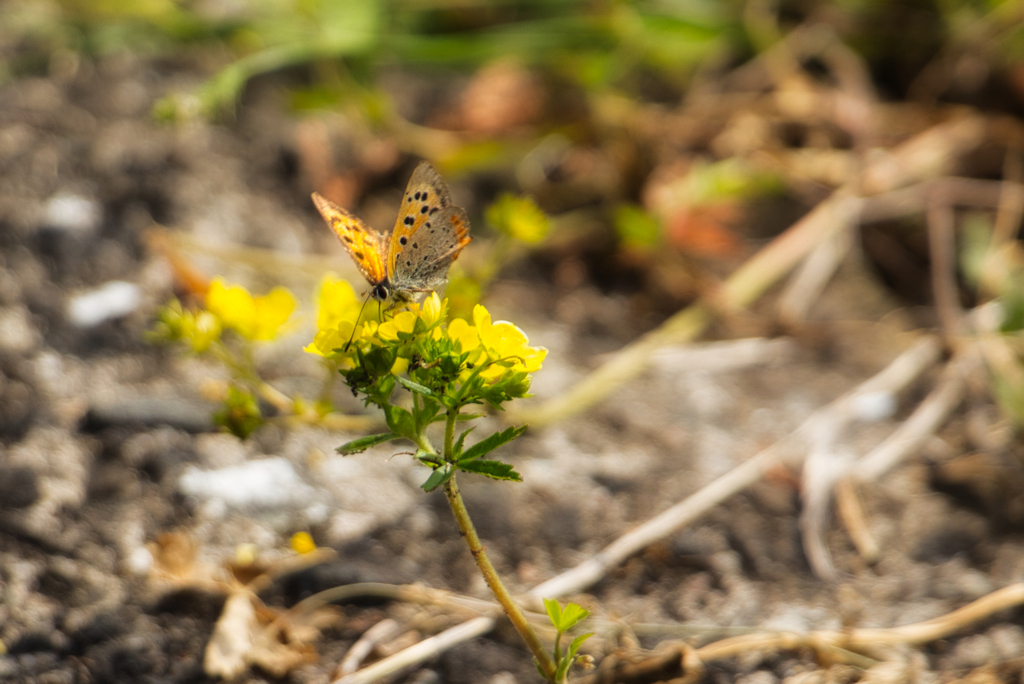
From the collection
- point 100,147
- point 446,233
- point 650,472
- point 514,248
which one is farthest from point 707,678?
point 100,147

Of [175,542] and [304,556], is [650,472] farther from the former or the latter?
[175,542]

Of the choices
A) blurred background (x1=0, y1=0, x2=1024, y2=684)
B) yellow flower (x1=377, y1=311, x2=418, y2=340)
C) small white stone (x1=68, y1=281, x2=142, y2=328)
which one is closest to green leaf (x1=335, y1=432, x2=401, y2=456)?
yellow flower (x1=377, y1=311, x2=418, y2=340)

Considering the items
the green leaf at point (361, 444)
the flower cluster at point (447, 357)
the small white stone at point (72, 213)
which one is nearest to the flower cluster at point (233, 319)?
the flower cluster at point (447, 357)

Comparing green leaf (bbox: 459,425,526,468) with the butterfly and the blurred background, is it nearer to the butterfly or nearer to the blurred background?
the butterfly

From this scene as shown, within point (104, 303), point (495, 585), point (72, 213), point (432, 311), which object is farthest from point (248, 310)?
point (72, 213)

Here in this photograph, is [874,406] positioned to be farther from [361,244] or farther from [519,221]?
[361,244]

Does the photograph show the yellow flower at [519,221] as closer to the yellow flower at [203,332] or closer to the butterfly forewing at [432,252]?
the butterfly forewing at [432,252]

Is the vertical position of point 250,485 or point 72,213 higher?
point 72,213
